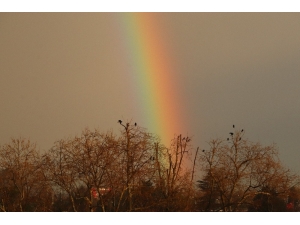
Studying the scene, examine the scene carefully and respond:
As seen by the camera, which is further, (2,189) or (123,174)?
(2,189)

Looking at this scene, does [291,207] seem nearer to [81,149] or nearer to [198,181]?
[198,181]

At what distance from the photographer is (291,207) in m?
11.1

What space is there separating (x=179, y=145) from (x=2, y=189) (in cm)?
433

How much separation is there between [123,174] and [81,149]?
3.65ft

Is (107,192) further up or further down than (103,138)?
further down

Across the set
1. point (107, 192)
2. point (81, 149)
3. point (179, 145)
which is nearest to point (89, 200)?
point (107, 192)

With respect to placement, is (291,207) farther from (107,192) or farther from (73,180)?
(73,180)

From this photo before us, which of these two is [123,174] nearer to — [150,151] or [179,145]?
[150,151]

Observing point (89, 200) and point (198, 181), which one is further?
point (198, 181)

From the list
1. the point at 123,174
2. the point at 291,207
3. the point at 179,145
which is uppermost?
the point at 179,145

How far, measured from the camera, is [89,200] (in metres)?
10.6

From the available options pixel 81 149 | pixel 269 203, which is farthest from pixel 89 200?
pixel 269 203

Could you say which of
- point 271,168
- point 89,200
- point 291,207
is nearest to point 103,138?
point 89,200

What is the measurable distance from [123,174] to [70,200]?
1323mm
